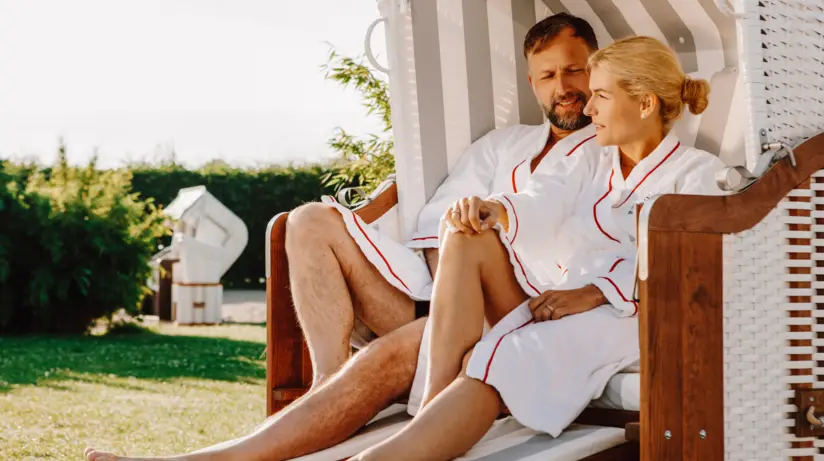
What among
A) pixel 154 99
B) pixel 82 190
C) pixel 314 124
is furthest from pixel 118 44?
pixel 82 190

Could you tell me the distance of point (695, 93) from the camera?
3162 mm

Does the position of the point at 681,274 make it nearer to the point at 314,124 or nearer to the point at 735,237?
the point at 735,237

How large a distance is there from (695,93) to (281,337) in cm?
145

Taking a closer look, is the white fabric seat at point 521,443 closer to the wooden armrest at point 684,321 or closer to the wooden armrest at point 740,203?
the wooden armrest at point 684,321

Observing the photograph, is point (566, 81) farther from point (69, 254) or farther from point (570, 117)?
point (69, 254)

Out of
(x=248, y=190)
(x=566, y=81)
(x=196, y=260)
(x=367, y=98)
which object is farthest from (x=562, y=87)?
(x=248, y=190)

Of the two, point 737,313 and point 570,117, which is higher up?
point 570,117

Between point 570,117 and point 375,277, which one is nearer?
point 375,277

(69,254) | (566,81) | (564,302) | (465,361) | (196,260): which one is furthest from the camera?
(196,260)

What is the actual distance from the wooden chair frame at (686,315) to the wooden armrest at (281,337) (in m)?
1.21

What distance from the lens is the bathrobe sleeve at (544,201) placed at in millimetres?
3041

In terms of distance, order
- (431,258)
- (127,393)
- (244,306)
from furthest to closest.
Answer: (244,306) → (127,393) → (431,258)

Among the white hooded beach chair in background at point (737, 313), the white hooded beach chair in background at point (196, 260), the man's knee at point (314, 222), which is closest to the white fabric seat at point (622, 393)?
the white hooded beach chair in background at point (737, 313)

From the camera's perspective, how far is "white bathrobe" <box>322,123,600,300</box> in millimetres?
3277
